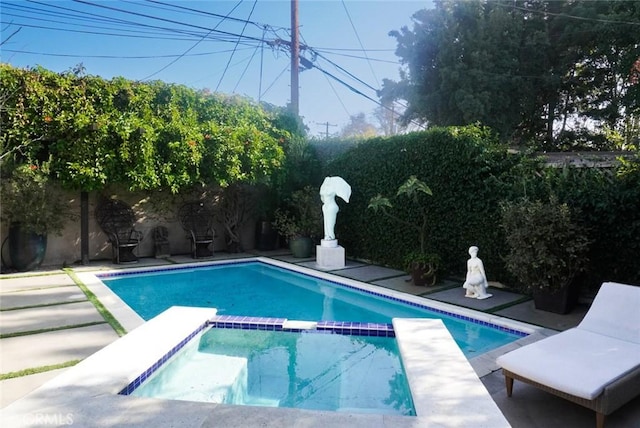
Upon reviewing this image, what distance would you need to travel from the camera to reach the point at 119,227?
387 inches

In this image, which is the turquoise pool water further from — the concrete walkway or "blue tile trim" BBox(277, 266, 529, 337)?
the concrete walkway

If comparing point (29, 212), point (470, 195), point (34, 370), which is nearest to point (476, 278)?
point (470, 195)

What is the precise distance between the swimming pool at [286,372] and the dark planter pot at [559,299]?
267cm

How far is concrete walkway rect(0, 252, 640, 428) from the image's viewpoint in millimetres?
3021

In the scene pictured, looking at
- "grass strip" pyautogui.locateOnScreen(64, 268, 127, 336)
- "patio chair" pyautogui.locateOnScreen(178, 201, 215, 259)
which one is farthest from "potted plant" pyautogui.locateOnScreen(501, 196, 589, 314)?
"patio chair" pyautogui.locateOnScreen(178, 201, 215, 259)

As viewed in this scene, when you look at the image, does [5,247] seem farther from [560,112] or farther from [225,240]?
[560,112]

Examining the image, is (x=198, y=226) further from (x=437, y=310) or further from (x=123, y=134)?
(x=437, y=310)

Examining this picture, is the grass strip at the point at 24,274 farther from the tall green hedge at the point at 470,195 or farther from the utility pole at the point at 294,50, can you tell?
the utility pole at the point at 294,50

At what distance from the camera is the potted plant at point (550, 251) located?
5227 mm

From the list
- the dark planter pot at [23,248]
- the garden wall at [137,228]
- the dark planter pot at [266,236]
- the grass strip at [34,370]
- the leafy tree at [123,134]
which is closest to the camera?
the grass strip at [34,370]

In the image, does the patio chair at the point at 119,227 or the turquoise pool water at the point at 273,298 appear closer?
the turquoise pool water at the point at 273,298

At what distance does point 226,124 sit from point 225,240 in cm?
327

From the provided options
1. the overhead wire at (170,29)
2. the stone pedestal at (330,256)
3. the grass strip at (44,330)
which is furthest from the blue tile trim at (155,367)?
the overhead wire at (170,29)

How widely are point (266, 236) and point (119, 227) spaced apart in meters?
3.77
